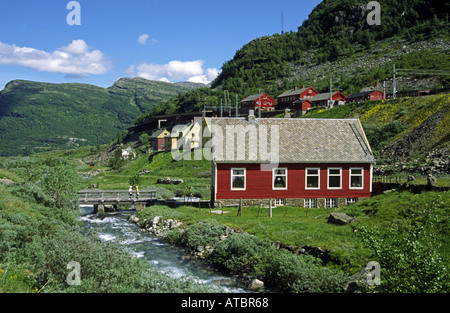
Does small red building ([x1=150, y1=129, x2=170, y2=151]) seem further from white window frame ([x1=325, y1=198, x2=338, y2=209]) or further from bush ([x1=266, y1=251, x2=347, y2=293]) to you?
bush ([x1=266, y1=251, x2=347, y2=293])

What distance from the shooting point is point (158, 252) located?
71.7ft

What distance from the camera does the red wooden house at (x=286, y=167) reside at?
30047mm

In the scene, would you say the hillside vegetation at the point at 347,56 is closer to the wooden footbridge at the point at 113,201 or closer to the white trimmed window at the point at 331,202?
the white trimmed window at the point at 331,202

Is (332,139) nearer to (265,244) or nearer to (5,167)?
(265,244)

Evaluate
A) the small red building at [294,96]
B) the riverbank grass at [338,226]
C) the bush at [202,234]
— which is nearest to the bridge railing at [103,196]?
the riverbank grass at [338,226]

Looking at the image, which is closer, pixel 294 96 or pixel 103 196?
pixel 103 196

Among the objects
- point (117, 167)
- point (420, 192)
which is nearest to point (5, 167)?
point (420, 192)

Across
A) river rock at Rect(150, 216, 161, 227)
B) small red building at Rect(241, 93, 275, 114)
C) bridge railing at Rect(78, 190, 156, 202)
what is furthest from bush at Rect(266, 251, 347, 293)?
small red building at Rect(241, 93, 275, 114)

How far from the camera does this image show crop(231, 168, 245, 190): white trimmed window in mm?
30000

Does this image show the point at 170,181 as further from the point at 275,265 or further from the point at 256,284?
the point at 256,284

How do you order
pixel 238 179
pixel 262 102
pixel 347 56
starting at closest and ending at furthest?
1. pixel 238 179
2. pixel 262 102
3. pixel 347 56

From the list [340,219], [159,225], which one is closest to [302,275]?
[340,219]

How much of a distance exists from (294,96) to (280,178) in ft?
258

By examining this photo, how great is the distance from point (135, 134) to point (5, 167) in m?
103
